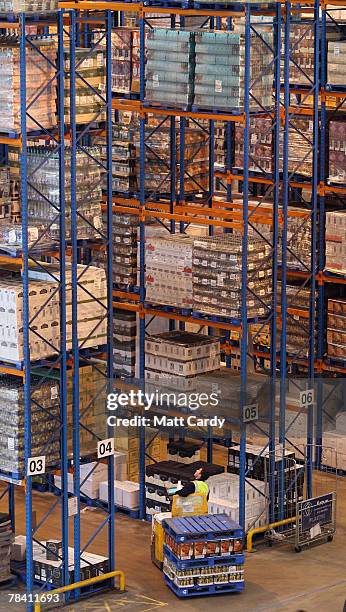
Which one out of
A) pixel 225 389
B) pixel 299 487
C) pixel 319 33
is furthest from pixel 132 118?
pixel 299 487

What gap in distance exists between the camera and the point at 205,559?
19672 mm

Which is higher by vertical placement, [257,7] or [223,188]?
[257,7]

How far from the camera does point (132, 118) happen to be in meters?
24.3

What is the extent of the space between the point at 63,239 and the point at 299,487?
5989 mm

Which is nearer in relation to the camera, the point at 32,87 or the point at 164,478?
the point at 32,87

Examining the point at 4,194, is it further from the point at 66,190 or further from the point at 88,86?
the point at 88,86

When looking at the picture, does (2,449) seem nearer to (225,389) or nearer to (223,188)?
(225,389)

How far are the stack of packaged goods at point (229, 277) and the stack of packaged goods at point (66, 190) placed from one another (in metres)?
2.44

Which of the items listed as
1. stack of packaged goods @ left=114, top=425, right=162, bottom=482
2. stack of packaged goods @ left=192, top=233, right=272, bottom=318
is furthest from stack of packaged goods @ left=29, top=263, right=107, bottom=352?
stack of packaged goods @ left=114, top=425, right=162, bottom=482

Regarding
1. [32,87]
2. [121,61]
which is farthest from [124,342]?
[32,87]

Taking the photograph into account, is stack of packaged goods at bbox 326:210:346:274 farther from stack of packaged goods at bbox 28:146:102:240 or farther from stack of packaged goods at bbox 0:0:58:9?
stack of packaged goods at bbox 0:0:58:9

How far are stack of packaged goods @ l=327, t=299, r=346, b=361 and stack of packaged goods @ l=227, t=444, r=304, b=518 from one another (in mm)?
2751

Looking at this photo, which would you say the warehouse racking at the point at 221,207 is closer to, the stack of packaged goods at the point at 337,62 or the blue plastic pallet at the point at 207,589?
the stack of packaged goods at the point at 337,62

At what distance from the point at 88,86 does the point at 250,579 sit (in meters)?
6.59
